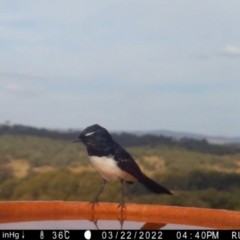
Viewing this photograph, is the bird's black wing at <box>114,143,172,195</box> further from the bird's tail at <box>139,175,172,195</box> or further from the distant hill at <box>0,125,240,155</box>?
the distant hill at <box>0,125,240,155</box>

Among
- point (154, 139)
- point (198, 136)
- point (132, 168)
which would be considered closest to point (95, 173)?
point (132, 168)

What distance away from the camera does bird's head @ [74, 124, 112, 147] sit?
6.60ft

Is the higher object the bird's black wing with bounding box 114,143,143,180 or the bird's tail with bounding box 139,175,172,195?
the bird's black wing with bounding box 114,143,143,180

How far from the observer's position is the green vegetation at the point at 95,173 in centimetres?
221

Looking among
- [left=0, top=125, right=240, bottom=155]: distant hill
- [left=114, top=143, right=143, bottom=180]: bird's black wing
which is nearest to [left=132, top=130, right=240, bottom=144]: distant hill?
[left=0, top=125, right=240, bottom=155]: distant hill

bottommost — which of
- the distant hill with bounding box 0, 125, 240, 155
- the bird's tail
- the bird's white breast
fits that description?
the bird's tail

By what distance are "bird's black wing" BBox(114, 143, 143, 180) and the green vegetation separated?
0.24 feet

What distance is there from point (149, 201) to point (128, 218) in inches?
8.3

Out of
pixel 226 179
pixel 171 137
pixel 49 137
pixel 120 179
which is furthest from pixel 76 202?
pixel 226 179

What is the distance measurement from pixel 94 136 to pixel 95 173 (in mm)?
236

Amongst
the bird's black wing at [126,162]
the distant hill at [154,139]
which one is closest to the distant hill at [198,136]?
→ the distant hill at [154,139]

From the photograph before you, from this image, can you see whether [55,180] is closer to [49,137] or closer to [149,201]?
[49,137]

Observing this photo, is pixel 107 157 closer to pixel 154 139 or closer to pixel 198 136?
pixel 154 139

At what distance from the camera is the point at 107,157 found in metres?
2.01
